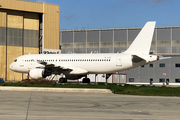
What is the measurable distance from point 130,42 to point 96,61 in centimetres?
3049

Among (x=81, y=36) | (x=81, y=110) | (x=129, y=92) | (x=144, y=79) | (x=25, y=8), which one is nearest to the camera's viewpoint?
(x=81, y=110)

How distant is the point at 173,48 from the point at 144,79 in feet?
30.1

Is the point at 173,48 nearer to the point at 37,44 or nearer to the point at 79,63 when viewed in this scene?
the point at 37,44

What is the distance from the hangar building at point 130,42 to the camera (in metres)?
63.5

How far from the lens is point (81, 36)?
73688 mm

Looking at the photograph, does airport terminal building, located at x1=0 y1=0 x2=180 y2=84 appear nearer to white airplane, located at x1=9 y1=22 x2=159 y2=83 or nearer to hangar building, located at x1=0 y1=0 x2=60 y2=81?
hangar building, located at x1=0 y1=0 x2=60 y2=81

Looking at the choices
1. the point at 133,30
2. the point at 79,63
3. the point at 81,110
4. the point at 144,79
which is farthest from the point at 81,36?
the point at 81,110

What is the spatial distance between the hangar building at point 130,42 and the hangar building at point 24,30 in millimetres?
9905

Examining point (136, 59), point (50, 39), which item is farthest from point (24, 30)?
point (136, 59)

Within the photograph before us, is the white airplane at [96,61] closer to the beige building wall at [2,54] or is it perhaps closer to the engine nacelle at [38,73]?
the engine nacelle at [38,73]

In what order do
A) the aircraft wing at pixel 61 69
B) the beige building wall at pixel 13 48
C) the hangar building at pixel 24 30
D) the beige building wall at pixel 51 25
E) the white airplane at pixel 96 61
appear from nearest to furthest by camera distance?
the white airplane at pixel 96 61
the aircraft wing at pixel 61 69
the hangar building at pixel 24 30
the beige building wall at pixel 13 48
the beige building wall at pixel 51 25

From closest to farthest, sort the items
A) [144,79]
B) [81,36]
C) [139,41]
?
[139,41] < [144,79] < [81,36]

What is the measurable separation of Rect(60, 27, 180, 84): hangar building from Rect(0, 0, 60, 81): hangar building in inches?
390

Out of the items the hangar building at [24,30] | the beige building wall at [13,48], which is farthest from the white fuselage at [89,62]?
the hangar building at [24,30]
